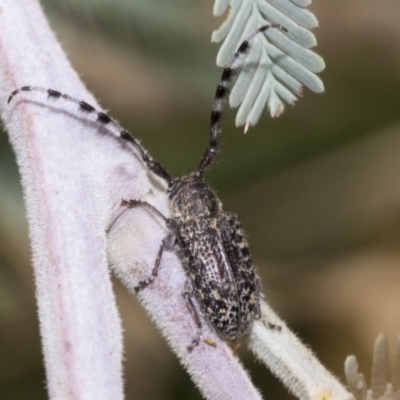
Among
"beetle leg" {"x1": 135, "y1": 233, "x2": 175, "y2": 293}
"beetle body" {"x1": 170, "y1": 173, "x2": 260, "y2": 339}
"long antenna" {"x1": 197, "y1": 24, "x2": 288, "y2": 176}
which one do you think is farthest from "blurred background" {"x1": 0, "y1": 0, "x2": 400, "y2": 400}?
"beetle leg" {"x1": 135, "y1": 233, "x2": 175, "y2": 293}

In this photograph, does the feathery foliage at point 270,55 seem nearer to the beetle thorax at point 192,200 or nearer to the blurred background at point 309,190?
the beetle thorax at point 192,200

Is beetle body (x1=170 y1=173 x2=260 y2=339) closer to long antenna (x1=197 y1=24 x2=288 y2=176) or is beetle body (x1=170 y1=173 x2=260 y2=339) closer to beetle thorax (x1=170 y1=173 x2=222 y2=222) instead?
beetle thorax (x1=170 y1=173 x2=222 y2=222)

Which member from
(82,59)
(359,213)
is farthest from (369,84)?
(82,59)

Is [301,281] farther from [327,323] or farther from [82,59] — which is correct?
[82,59]

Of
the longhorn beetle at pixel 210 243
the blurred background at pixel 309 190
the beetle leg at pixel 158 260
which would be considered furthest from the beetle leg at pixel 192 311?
the blurred background at pixel 309 190

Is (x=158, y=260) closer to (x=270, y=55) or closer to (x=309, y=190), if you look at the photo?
(x=270, y=55)

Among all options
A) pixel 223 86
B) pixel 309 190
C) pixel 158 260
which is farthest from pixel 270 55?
pixel 309 190

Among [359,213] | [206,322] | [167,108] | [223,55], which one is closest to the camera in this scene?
[223,55]
